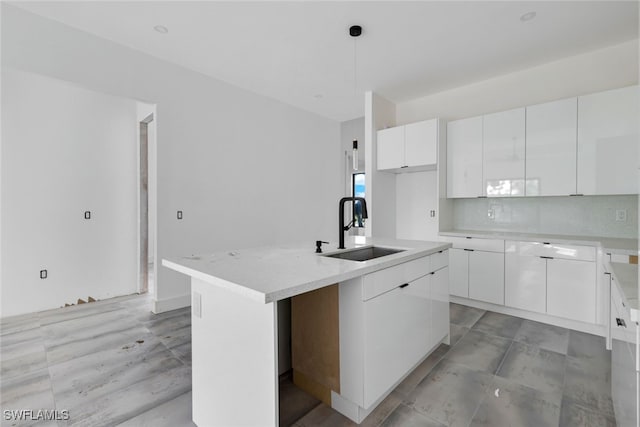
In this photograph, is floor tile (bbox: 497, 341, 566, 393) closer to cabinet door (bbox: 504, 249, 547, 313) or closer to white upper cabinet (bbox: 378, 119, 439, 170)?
cabinet door (bbox: 504, 249, 547, 313)

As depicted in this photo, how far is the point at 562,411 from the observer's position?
67.0 inches

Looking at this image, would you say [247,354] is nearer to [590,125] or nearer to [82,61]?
[82,61]

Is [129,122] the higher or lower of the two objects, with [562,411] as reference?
higher

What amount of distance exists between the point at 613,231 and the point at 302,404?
3.45m

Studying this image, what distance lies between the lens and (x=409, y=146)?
12.5ft

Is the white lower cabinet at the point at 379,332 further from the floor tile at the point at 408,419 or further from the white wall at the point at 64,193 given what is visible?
the white wall at the point at 64,193

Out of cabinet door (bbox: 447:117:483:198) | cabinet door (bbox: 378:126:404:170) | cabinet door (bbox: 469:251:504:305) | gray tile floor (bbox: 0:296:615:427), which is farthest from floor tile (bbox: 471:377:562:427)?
cabinet door (bbox: 378:126:404:170)

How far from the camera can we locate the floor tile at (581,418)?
1597 millimetres

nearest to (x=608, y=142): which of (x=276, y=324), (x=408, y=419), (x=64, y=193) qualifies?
(x=408, y=419)

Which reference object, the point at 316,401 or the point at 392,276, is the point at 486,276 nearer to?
the point at 392,276

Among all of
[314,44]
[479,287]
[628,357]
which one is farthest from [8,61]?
[479,287]

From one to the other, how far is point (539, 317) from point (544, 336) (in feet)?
1.31

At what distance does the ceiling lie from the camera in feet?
7.87

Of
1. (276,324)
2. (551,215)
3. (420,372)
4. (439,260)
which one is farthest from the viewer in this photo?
(551,215)
